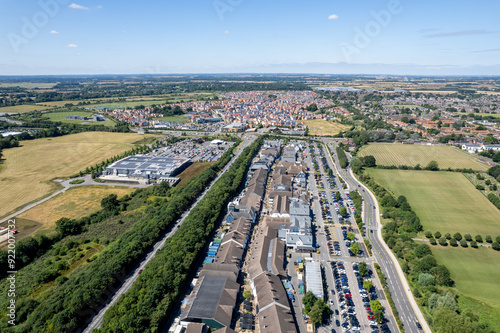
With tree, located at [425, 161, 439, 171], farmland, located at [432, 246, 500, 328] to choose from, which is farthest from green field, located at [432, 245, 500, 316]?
tree, located at [425, 161, 439, 171]

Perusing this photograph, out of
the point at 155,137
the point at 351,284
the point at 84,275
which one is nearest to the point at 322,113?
the point at 155,137

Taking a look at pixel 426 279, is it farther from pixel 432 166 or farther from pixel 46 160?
pixel 46 160

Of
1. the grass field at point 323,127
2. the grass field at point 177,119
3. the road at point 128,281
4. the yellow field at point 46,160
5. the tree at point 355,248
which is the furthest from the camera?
the grass field at point 177,119

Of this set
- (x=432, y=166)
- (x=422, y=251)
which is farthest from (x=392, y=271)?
(x=432, y=166)

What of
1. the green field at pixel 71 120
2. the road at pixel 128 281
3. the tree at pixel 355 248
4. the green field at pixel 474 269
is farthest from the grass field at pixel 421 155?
the green field at pixel 71 120

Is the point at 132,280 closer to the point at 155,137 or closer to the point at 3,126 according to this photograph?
the point at 155,137

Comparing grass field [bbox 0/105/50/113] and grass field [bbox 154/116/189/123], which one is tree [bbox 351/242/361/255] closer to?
grass field [bbox 154/116/189/123]

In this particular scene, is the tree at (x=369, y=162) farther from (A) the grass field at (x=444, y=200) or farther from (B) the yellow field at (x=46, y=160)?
(B) the yellow field at (x=46, y=160)
